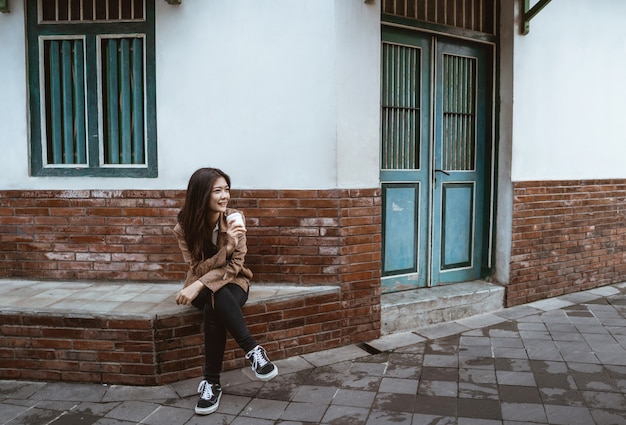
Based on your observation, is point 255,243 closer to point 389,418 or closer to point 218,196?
point 218,196

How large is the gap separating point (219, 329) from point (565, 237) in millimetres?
4310

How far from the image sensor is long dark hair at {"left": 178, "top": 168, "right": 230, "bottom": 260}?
146 inches

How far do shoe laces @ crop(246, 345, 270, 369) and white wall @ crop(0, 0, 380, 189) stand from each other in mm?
1538

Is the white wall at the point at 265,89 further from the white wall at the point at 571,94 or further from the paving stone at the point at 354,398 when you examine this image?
the white wall at the point at 571,94

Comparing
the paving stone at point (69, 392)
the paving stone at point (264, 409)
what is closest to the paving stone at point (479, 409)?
the paving stone at point (264, 409)

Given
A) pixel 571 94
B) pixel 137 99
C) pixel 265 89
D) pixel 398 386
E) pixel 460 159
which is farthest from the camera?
pixel 571 94

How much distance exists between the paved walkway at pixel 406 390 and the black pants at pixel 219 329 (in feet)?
0.89

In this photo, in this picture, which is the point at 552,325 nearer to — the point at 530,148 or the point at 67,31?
the point at 530,148

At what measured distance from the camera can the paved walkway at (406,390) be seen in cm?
343

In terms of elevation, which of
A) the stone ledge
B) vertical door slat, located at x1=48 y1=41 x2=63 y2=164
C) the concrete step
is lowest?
the concrete step

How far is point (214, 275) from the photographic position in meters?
3.75

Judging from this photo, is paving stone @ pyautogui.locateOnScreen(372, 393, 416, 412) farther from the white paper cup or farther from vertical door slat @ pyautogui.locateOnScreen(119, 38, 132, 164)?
vertical door slat @ pyautogui.locateOnScreen(119, 38, 132, 164)

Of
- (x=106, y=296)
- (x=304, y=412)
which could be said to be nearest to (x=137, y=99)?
(x=106, y=296)

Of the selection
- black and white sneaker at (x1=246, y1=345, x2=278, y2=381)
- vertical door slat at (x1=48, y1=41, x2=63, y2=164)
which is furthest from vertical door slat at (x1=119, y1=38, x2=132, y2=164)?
black and white sneaker at (x1=246, y1=345, x2=278, y2=381)
